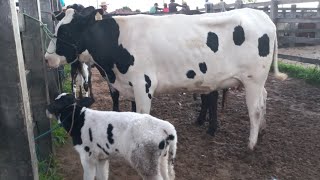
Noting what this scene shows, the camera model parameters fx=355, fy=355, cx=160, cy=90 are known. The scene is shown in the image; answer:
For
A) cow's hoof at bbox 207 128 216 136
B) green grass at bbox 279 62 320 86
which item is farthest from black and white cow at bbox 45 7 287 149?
green grass at bbox 279 62 320 86

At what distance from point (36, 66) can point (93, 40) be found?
44.9 inches

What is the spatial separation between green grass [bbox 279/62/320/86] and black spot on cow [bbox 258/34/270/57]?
438 cm

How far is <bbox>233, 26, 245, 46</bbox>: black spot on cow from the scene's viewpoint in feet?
16.5

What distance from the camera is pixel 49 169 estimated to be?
4.23 meters

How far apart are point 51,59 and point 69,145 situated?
1275mm

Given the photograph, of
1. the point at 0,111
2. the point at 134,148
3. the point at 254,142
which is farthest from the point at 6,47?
the point at 254,142

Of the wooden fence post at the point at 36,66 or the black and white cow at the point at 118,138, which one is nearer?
the black and white cow at the point at 118,138

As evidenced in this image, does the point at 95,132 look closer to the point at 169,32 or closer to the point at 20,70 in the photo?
the point at 20,70

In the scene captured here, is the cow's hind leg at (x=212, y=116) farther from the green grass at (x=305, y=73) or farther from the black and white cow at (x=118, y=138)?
the green grass at (x=305, y=73)

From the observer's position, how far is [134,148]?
10.7ft

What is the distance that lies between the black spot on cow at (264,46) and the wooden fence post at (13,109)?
3.56m

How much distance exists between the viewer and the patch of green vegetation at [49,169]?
13.3 ft

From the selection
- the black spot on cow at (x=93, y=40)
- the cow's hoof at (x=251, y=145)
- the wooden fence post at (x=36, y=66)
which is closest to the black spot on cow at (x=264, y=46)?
the cow's hoof at (x=251, y=145)

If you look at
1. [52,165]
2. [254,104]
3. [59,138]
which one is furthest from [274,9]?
[52,165]
